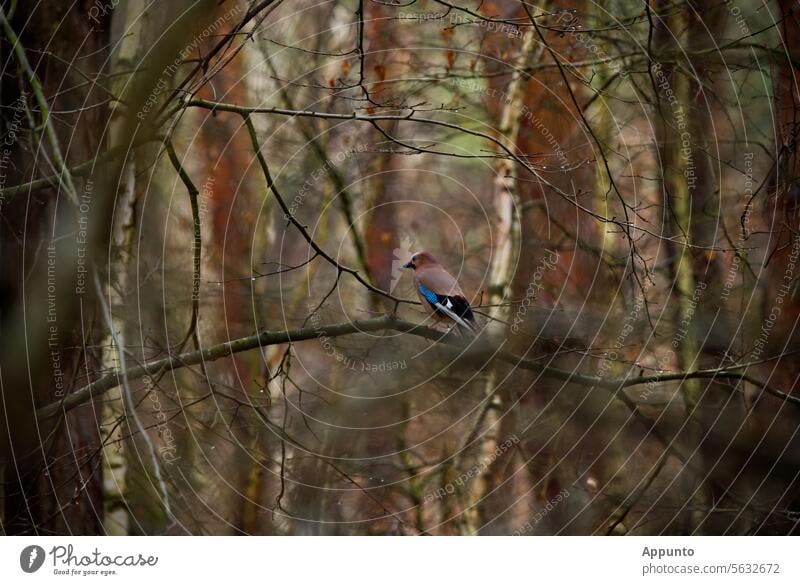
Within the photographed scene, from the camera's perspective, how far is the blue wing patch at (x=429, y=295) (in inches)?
90.7

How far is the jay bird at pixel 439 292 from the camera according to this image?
7.57ft

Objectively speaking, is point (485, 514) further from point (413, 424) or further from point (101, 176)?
point (101, 176)

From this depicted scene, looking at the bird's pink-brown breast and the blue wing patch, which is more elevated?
the bird's pink-brown breast

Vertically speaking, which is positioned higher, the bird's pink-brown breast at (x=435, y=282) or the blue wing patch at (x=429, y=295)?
the bird's pink-brown breast at (x=435, y=282)

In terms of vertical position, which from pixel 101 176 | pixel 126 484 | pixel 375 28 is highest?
pixel 375 28

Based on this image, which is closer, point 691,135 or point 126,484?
point 126,484

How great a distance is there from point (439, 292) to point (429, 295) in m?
0.03

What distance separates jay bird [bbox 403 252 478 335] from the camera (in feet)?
7.57

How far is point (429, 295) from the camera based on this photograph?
230cm

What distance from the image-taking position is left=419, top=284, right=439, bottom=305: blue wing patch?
7.56 ft

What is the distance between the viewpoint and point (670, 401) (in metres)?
2.38

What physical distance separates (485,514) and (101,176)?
5.10ft

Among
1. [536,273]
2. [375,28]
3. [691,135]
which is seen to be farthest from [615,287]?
[375,28]
